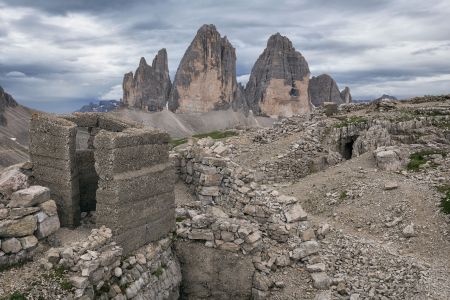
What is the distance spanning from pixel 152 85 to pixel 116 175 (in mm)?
164106

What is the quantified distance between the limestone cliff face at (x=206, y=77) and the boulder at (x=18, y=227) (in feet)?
483

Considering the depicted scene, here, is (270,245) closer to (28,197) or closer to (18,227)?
(28,197)

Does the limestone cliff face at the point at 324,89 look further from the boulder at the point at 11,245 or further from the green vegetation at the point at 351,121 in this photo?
→ the boulder at the point at 11,245

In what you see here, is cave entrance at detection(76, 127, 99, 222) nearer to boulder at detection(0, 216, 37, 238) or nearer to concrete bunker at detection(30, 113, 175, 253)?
concrete bunker at detection(30, 113, 175, 253)

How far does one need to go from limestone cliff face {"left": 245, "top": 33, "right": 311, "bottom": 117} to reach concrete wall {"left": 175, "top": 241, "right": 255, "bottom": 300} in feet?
482

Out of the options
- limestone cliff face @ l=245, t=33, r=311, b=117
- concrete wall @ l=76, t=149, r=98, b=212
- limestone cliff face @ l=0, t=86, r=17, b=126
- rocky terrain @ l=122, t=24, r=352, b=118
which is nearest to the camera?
concrete wall @ l=76, t=149, r=98, b=212

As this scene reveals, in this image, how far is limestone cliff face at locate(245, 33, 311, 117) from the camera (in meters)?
158

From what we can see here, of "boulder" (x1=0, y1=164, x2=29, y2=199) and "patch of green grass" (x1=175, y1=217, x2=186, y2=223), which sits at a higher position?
"boulder" (x1=0, y1=164, x2=29, y2=199)

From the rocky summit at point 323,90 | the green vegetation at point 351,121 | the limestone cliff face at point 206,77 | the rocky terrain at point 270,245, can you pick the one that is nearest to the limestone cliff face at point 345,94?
the rocky summit at point 323,90

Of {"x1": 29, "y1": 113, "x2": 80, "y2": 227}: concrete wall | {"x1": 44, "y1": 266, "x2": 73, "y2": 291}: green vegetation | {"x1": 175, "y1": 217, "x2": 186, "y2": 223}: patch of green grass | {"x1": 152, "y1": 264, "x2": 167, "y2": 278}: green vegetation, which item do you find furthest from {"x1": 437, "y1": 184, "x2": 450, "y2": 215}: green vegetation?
{"x1": 44, "y1": 266, "x2": 73, "y2": 291}: green vegetation

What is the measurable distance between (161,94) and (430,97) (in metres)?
139

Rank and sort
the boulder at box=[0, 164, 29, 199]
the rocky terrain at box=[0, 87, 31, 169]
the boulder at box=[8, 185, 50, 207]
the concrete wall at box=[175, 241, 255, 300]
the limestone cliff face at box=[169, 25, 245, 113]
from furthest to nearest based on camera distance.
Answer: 1. the limestone cliff face at box=[169, 25, 245, 113]
2. the rocky terrain at box=[0, 87, 31, 169]
3. the concrete wall at box=[175, 241, 255, 300]
4. the boulder at box=[0, 164, 29, 199]
5. the boulder at box=[8, 185, 50, 207]

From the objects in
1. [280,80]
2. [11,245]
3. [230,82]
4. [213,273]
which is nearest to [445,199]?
[213,273]

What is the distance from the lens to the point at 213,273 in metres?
15.1
